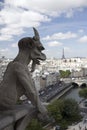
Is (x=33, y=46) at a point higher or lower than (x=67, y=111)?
higher

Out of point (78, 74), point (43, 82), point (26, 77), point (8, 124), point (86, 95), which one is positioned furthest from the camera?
point (78, 74)

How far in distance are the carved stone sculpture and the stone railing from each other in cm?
9

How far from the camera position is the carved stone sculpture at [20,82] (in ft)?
10.5

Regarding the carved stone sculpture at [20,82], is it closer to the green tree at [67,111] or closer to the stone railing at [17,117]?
the stone railing at [17,117]

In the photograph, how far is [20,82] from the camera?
3.20 meters

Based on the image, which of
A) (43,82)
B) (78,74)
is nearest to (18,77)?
(43,82)

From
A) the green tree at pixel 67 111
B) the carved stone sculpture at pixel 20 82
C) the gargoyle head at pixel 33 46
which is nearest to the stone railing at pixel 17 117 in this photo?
the carved stone sculpture at pixel 20 82

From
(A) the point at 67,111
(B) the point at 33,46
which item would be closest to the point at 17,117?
(B) the point at 33,46

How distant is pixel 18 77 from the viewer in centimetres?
319

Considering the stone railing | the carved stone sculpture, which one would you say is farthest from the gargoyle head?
the stone railing

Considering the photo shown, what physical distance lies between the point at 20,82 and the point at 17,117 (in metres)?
0.33

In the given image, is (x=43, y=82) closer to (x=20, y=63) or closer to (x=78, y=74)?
(x=78, y=74)

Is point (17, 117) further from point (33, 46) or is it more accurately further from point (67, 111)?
point (67, 111)

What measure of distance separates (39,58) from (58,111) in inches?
800
